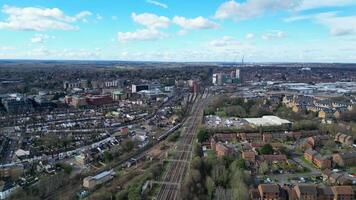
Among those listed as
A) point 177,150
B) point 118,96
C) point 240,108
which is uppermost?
point 240,108

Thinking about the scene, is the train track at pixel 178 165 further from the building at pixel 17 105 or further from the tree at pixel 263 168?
the building at pixel 17 105

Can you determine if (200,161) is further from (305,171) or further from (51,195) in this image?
(51,195)

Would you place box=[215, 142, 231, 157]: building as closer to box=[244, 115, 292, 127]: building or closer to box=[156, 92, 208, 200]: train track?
box=[156, 92, 208, 200]: train track

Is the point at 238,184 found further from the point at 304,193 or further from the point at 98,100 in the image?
the point at 98,100

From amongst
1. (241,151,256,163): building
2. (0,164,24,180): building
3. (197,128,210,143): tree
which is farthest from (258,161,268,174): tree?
(0,164,24,180): building

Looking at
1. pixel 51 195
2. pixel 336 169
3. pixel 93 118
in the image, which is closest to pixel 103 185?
pixel 51 195

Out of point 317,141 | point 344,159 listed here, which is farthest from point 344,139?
point 344,159
